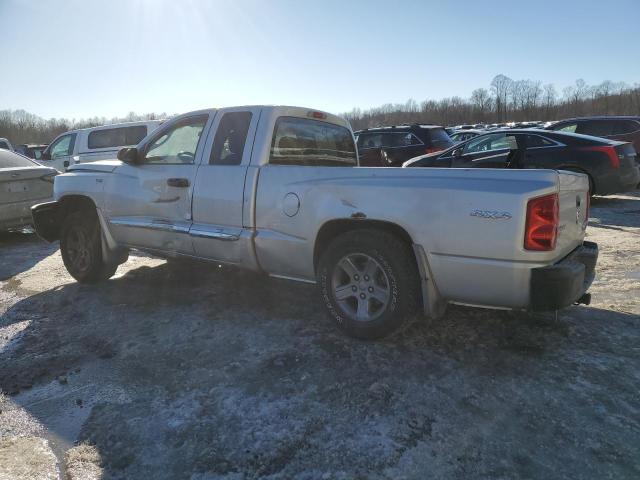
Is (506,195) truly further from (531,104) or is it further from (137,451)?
(531,104)

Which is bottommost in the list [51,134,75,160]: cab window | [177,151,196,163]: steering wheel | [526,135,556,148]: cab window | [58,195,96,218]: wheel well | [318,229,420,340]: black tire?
[318,229,420,340]: black tire

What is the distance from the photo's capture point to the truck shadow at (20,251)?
6.22m

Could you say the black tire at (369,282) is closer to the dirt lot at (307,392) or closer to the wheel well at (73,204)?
the dirt lot at (307,392)

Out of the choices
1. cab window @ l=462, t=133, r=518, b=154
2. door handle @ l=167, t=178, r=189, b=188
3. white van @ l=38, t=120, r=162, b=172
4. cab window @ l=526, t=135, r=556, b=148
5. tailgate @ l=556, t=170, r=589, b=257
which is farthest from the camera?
white van @ l=38, t=120, r=162, b=172

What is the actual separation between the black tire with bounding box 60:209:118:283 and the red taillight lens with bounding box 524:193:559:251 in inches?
171

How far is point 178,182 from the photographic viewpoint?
4344 mm

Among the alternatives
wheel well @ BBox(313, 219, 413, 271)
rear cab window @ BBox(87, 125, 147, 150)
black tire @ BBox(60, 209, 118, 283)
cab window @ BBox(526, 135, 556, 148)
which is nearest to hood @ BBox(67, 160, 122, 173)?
black tire @ BBox(60, 209, 118, 283)

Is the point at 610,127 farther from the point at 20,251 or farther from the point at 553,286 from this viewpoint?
the point at 20,251

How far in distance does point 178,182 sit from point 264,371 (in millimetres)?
2117

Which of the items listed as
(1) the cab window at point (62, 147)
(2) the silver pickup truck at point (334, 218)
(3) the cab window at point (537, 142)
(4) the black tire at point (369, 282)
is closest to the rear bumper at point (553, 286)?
(2) the silver pickup truck at point (334, 218)

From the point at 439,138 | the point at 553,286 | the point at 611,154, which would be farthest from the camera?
the point at 439,138

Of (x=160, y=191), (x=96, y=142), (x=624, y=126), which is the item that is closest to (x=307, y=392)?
(x=160, y=191)

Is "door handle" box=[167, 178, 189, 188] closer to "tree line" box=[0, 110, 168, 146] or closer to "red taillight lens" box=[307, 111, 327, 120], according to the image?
"red taillight lens" box=[307, 111, 327, 120]

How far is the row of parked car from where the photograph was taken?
8.66 metres
